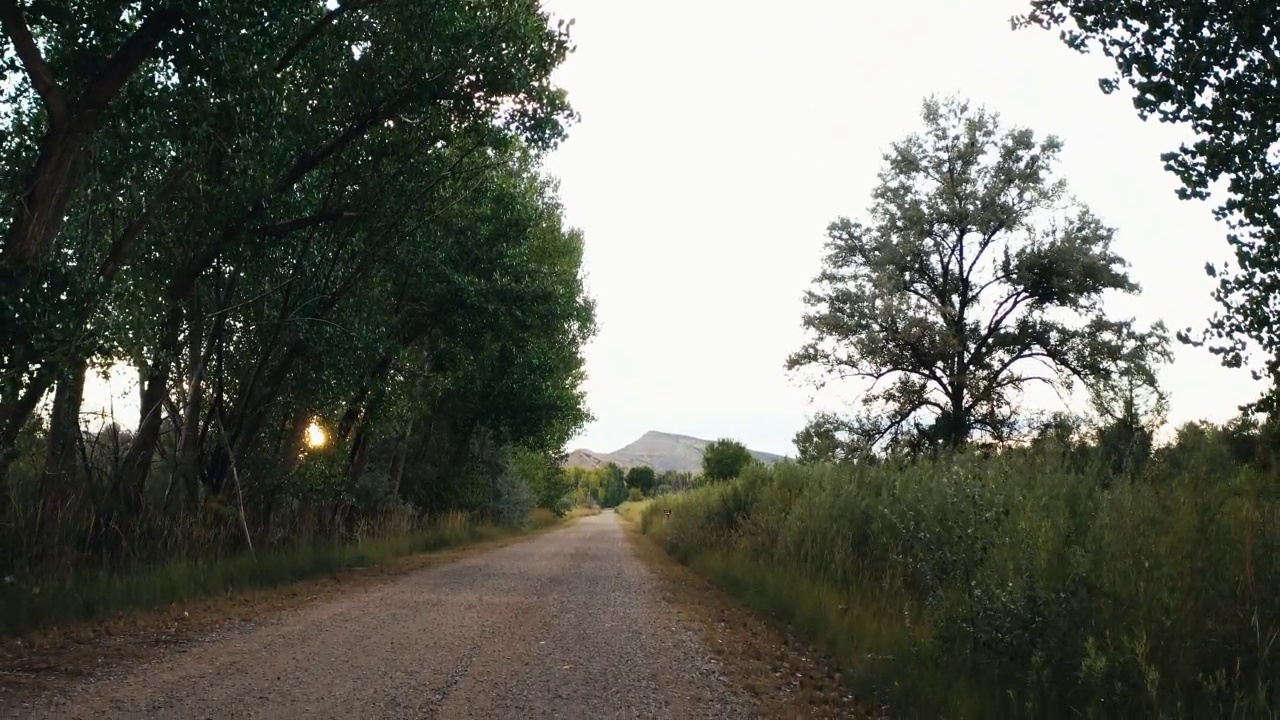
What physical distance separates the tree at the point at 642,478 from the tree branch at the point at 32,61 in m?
166

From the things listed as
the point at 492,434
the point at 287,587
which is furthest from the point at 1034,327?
the point at 287,587

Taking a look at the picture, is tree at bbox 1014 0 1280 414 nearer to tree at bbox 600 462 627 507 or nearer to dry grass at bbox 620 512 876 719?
dry grass at bbox 620 512 876 719

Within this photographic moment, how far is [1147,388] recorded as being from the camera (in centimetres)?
2483

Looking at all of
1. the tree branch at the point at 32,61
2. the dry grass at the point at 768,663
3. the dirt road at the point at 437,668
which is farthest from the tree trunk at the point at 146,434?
the dry grass at the point at 768,663

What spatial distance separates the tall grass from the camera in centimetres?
464

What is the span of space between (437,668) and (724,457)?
53.5 meters

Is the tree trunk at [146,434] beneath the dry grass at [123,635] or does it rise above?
above

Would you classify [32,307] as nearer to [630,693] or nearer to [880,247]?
[630,693]

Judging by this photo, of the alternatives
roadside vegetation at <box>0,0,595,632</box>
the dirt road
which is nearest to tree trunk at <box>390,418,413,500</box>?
roadside vegetation at <box>0,0,595,632</box>

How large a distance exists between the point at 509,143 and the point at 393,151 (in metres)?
1.83

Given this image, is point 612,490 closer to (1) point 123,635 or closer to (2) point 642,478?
(2) point 642,478

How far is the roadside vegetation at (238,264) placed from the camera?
8109mm

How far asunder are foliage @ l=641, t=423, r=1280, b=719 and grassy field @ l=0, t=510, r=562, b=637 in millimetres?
7270

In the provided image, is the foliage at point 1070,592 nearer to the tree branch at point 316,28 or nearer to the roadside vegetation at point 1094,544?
the roadside vegetation at point 1094,544
